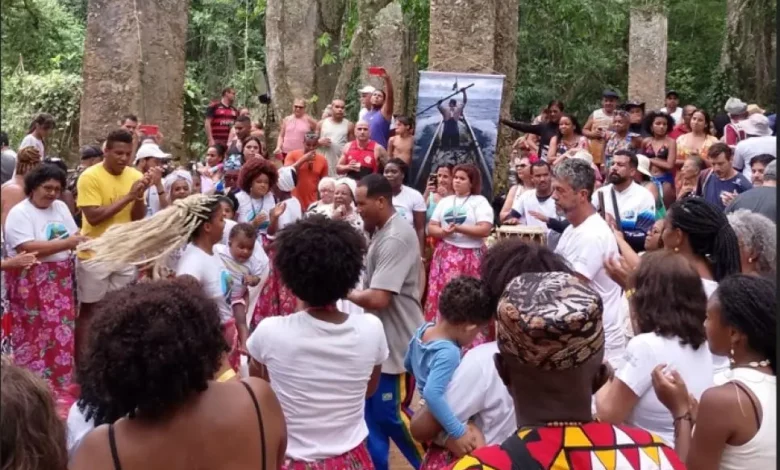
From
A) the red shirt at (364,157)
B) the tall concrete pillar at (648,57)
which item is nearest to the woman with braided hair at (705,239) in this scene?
the red shirt at (364,157)

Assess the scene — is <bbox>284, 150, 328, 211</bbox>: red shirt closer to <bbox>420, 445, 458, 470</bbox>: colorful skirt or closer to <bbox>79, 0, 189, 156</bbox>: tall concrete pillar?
<bbox>79, 0, 189, 156</bbox>: tall concrete pillar

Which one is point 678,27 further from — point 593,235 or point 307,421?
point 307,421

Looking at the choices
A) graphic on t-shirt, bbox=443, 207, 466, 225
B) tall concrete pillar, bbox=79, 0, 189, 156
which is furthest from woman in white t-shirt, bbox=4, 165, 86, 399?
tall concrete pillar, bbox=79, 0, 189, 156

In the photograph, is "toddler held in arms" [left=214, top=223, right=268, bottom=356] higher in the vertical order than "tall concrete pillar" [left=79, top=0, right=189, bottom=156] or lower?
lower

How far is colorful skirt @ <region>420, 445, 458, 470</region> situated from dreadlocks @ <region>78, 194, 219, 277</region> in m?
2.64

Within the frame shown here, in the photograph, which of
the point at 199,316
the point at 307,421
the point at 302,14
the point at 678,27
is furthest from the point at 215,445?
the point at 678,27

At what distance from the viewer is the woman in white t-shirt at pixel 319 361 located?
379cm

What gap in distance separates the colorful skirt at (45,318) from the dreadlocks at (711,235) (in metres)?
4.24

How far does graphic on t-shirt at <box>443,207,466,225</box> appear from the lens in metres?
8.83

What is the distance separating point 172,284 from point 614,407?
1585mm

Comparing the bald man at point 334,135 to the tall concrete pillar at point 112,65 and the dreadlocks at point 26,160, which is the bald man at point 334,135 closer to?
Result: the tall concrete pillar at point 112,65

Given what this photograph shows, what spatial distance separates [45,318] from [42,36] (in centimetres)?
265

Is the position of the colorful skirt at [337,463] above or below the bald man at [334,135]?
below

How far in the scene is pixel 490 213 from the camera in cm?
885
